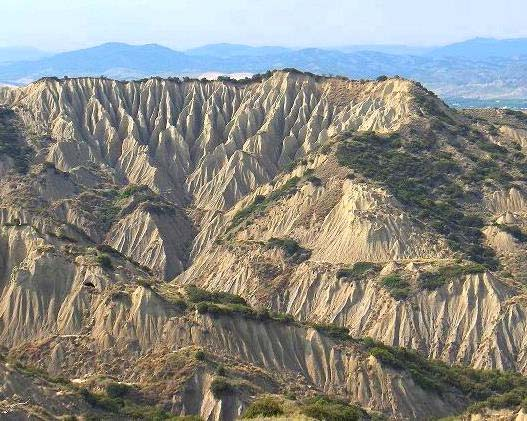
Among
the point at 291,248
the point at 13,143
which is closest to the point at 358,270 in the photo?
the point at 291,248

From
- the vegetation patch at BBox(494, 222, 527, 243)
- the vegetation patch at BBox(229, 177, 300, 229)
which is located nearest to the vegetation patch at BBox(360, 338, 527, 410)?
the vegetation patch at BBox(494, 222, 527, 243)

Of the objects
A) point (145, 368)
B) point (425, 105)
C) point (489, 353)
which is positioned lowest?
point (489, 353)

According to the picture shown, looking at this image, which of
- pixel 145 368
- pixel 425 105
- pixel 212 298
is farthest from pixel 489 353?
pixel 425 105

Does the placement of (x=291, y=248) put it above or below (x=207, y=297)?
below

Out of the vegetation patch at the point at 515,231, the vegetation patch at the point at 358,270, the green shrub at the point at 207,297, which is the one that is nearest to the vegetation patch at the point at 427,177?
the vegetation patch at the point at 515,231

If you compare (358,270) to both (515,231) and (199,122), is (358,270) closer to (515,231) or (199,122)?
(515,231)

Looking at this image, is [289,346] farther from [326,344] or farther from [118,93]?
[118,93]
